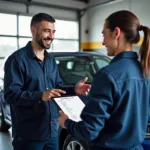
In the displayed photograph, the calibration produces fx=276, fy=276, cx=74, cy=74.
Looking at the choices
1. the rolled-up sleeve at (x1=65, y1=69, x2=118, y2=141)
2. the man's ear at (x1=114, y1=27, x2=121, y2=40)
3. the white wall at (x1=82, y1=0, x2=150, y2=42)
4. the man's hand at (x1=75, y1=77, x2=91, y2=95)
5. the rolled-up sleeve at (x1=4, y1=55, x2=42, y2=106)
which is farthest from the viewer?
the white wall at (x1=82, y1=0, x2=150, y2=42)

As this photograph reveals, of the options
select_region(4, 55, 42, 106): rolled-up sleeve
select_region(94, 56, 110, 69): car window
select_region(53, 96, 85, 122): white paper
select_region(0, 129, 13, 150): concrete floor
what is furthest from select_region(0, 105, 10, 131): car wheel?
select_region(53, 96, 85, 122): white paper

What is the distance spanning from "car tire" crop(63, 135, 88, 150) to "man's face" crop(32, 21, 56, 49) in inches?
51.3

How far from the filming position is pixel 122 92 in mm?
1396

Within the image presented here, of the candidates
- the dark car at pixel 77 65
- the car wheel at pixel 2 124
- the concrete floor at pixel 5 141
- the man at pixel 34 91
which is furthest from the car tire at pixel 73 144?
the car wheel at pixel 2 124

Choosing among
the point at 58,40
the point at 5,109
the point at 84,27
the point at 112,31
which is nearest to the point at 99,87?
the point at 112,31

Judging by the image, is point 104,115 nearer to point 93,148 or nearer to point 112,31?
point 93,148

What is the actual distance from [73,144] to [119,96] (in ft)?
6.35

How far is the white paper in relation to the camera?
5.45 feet

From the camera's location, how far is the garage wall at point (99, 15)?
1173 cm

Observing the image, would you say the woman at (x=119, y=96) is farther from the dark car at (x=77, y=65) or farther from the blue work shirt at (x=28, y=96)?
the dark car at (x=77, y=65)

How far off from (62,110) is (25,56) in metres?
0.68


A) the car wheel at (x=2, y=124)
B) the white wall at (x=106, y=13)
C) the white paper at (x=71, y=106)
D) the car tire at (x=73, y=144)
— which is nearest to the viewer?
the white paper at (x=71, y=106)

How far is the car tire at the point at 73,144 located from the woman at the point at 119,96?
1.52 metres

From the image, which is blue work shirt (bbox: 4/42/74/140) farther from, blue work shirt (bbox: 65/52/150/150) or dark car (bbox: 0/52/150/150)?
dark car (bbox: 0/52/150/150)
